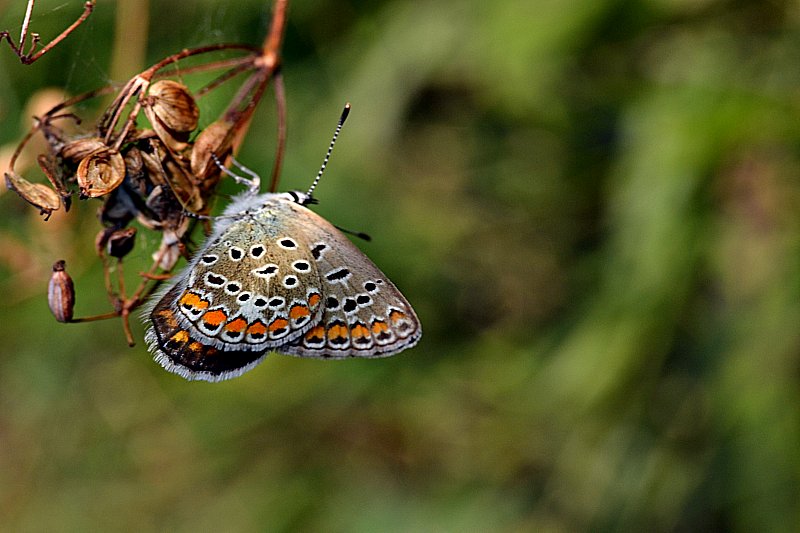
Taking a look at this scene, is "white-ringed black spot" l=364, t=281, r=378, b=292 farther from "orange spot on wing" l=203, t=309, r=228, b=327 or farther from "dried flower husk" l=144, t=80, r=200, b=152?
"dried flower husk" l=144, t=80, r=200, b=152

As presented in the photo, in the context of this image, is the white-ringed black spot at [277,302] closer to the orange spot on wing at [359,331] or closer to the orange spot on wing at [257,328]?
the orange spot on wing at [257,328]

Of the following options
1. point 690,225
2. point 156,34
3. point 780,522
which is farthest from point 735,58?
point 156,34

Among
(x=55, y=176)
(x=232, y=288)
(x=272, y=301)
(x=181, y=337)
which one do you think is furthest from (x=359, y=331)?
(x=55, y=176)

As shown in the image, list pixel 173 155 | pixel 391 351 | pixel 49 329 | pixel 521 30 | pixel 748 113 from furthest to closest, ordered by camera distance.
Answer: pixel 49 329, pixel 521 30, pixel 748 113, pixel 391 351, pixel 173 155

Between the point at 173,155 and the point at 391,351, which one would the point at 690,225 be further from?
the point at 173,155

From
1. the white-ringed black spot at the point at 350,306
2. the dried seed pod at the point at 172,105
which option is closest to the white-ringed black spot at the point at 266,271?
the white-ringed black spot at the point at 350,306

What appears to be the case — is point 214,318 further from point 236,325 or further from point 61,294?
point 61,294

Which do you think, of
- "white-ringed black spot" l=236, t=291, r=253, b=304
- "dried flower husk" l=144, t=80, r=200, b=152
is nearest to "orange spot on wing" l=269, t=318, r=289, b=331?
"white-ringed black spot" l=236, t=291, r=253, b=304
